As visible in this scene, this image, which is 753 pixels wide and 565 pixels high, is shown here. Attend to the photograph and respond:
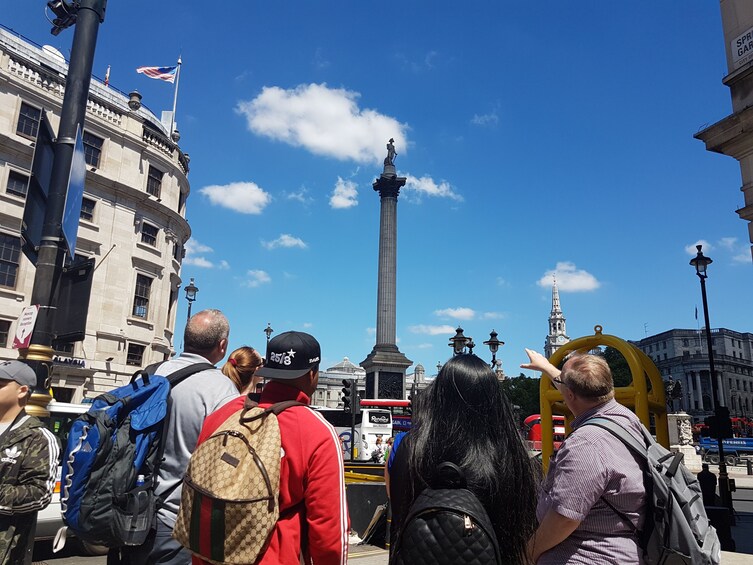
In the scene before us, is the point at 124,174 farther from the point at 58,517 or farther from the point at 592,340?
the point at 592,340

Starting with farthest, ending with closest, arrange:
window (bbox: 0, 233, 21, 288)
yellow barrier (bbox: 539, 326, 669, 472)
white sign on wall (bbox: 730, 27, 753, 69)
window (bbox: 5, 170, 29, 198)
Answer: window (bbox: 5, 170, 29, 198)
window (bbox: 0, 233, 21, 288)
white sign on wall (bbox: 730, 27, 753, 69)
yellow barrier (bbox: 539, 326, 669, 472)

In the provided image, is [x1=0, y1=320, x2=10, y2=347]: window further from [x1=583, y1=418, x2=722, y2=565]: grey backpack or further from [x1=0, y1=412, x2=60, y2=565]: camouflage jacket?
[x1=583, y1=418, x2=722, y2=565]: grey backpack

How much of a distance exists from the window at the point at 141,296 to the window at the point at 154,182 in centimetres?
511

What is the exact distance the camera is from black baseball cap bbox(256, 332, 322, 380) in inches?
107

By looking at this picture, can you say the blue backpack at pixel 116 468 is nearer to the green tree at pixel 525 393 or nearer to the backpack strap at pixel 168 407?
the backpack strap at pixel 168 407

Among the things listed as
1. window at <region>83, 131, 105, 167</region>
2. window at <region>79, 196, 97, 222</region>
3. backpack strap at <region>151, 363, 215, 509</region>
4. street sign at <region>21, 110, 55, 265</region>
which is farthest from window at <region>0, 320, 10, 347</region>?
backpack strap at <region>151, 363, 215, 509</region>

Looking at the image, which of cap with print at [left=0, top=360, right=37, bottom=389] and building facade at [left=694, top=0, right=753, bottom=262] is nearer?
cap with print at [left=0, top=360, right=37, bottom=389]

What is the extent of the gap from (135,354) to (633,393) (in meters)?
27.2

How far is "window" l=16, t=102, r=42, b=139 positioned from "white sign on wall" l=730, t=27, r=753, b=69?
27.8 metres

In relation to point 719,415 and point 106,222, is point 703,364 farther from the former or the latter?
point 106,222

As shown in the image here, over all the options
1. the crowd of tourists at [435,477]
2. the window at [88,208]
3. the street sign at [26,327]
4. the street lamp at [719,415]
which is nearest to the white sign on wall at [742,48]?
the street lamp at [719,415]

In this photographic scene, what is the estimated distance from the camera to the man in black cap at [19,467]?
372cm

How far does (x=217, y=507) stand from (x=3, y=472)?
2.42 meters

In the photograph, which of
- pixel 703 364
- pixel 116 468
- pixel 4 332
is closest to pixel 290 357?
pixel 116 468
